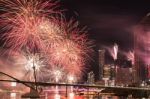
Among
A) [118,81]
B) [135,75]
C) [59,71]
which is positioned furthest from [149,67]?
[59,71]

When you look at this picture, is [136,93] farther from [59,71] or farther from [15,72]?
[15,72]

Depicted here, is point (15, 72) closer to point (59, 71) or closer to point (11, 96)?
point (11, 96)

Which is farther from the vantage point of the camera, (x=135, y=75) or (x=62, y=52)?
(x=135, y=75)

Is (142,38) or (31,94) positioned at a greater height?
(142,38)

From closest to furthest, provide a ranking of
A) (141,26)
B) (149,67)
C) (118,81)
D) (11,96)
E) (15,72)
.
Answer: (11,96)
(15,72)
(149,67)
(141,26)
(118,81)

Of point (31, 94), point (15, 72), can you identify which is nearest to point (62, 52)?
point (31, 94)

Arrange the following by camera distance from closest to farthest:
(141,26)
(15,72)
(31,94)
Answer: (31,94)
(15,72)
(141,26)

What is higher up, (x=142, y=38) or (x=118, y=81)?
(x=142, y=38)

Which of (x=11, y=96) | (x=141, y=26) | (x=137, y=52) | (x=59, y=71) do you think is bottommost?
(x=11, y=96)

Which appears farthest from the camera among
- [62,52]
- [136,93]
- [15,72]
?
[15,72]
